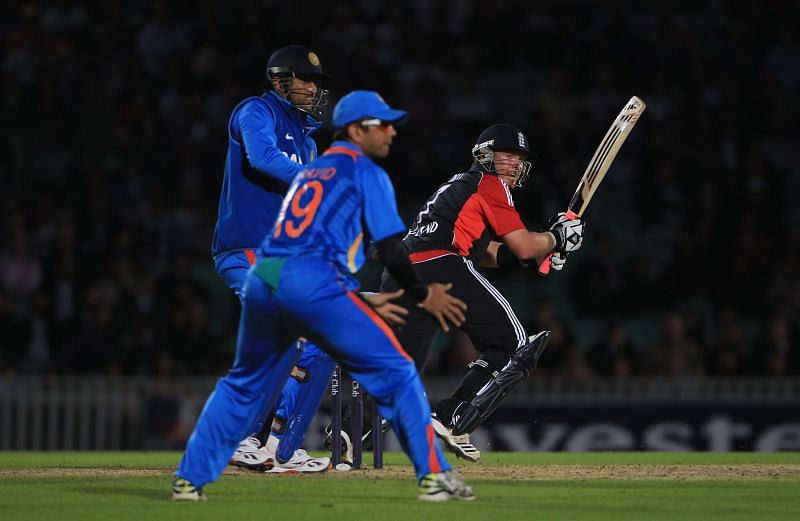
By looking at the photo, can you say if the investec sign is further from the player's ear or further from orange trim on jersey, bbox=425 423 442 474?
the player's ear

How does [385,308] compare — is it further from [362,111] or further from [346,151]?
[362,111]

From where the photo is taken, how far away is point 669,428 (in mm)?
14047

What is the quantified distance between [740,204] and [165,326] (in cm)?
715

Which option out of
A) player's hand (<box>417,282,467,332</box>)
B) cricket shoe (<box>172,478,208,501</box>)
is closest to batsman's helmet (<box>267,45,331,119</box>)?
player's hand (<box>417,282,467,332</box>)

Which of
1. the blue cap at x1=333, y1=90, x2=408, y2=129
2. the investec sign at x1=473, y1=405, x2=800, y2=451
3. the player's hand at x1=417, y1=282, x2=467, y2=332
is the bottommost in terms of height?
the investec sign at x1=473, y1=405, x2=800, y2=451

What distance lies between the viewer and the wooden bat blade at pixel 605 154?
1095cm

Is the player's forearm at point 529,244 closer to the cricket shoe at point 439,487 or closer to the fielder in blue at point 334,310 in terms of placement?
the fielder in blue at point 334,310

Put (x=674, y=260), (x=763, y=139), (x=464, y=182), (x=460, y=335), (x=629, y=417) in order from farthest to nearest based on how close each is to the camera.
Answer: (x=763, y=139), (x=674, y=260), (x=460, y=335), (x=629, y=417), (x=464, y=182)

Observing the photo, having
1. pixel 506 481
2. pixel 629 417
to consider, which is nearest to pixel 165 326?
pixel 629 417

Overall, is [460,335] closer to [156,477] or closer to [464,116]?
[464,116]

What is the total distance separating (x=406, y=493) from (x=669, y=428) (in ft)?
22.9

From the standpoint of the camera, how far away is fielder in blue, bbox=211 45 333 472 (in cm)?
869

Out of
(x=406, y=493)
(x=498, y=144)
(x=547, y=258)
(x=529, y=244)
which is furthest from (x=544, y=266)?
(x=406, y=493)

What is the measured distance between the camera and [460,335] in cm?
1550
